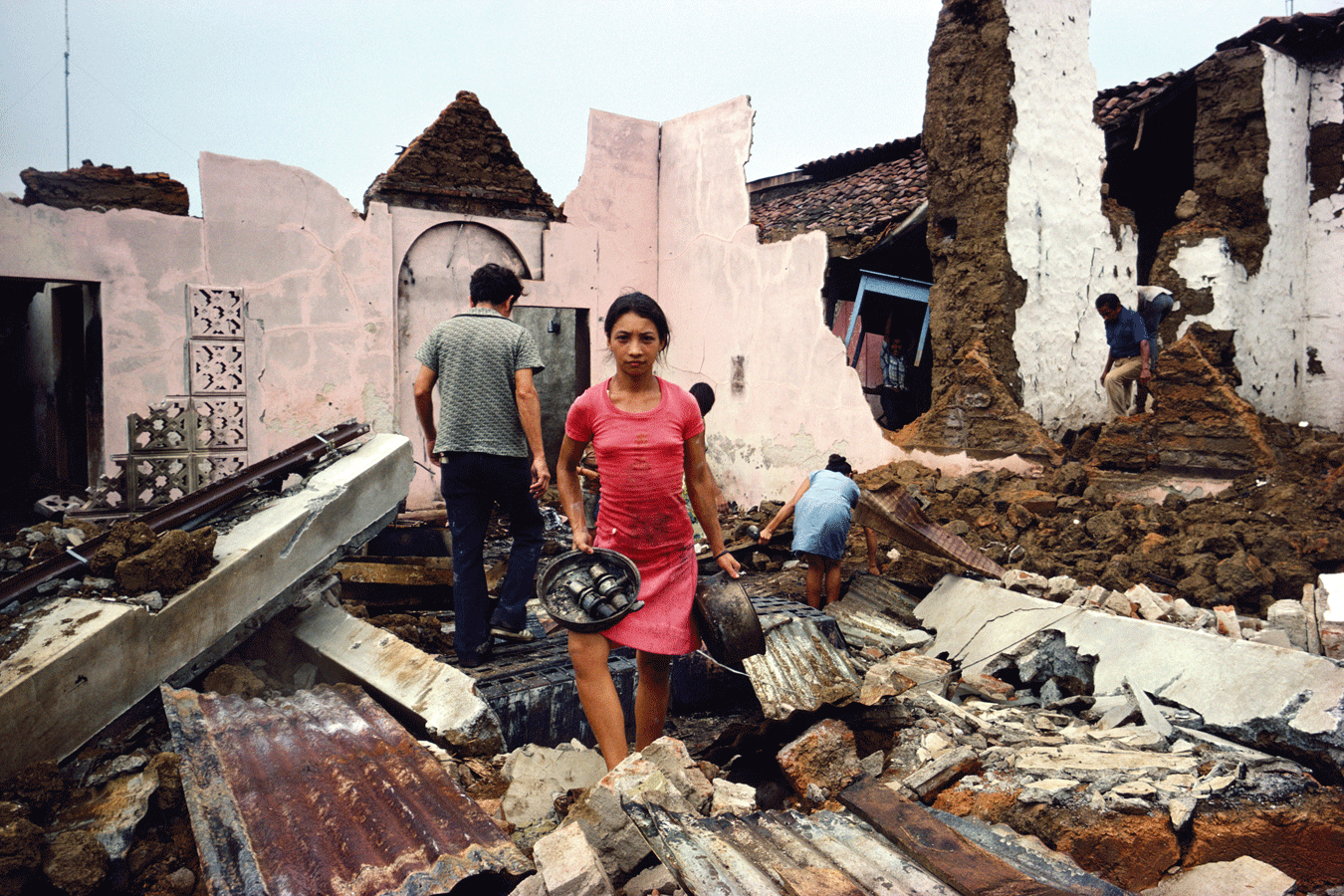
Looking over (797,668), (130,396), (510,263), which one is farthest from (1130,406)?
(130,396)

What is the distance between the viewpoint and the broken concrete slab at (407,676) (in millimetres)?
2783

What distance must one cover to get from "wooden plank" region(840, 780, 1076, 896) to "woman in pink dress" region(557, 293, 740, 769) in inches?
28.8

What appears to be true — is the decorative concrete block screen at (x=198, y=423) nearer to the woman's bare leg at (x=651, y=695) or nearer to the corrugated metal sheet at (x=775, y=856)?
the woman's bare leg at (x=651, y=695)

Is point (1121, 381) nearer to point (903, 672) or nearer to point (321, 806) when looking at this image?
point (903, 672)

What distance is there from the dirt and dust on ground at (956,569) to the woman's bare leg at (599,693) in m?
0.42

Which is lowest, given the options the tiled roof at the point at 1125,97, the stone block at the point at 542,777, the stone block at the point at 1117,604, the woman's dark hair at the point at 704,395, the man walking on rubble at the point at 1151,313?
the stone block at the point at 542,777

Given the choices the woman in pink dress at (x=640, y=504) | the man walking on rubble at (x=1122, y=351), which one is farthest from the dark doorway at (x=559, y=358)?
the woman in pink dress at (x=640, y=504)

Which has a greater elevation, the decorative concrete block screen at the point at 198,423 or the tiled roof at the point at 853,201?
the tiled roof at the point at 853,201

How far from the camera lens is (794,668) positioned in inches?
144

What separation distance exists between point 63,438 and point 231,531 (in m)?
10.5

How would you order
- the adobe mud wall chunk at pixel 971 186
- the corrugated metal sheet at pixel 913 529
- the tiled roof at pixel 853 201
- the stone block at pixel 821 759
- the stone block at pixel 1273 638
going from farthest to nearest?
the tiled roof at pixel 853 201 < the adobe mud wall chunk at pixel 971 186 < the corrugated metal sheet at pixel 913 529 < the stone block at pixel 1273 638 < the stone block at pixel 821 759

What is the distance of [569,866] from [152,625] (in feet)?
5.85

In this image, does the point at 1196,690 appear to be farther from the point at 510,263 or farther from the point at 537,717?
the point at 510,263

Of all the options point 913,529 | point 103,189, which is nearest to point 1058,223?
point 913,529
